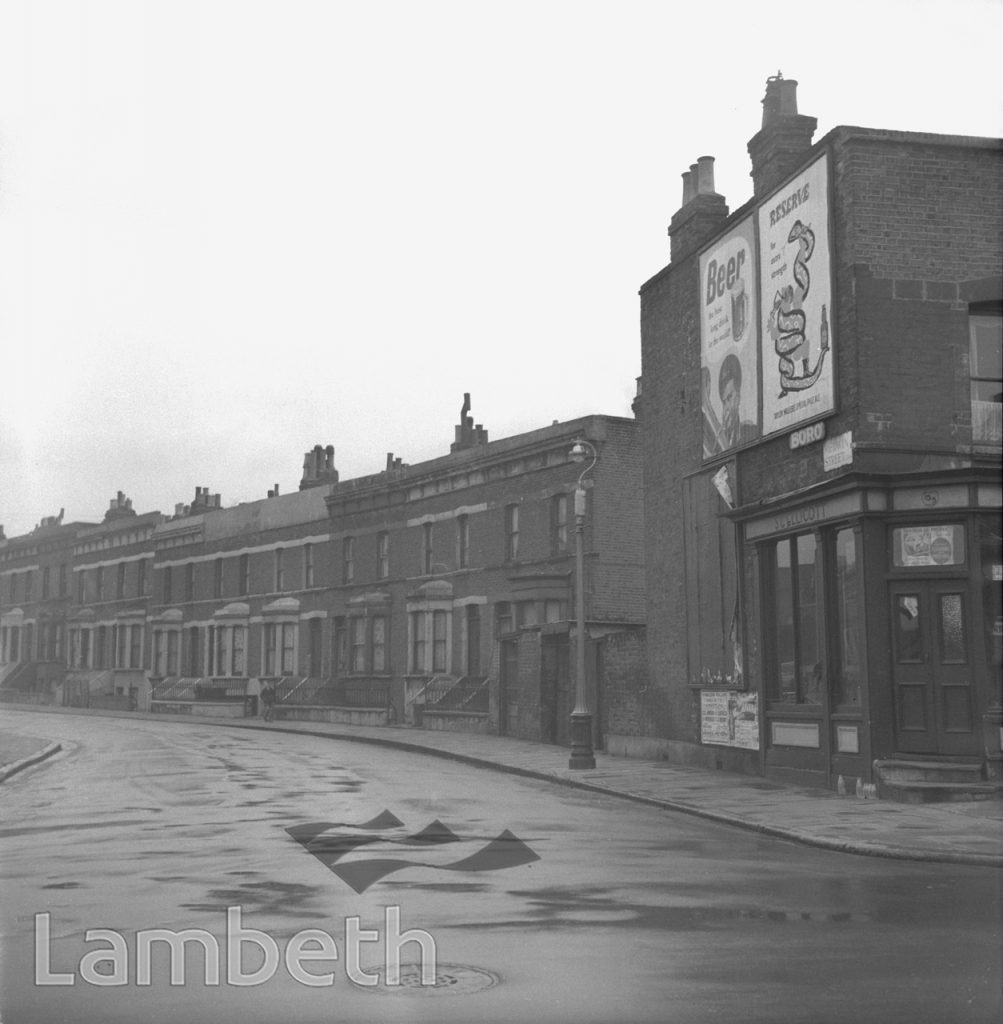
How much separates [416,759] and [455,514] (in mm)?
16390

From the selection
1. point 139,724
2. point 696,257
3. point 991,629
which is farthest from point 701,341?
point 139,724

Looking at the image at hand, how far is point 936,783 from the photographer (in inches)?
733

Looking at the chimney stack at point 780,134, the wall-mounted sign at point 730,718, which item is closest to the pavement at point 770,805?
the wall-mounted sign at point 730,718

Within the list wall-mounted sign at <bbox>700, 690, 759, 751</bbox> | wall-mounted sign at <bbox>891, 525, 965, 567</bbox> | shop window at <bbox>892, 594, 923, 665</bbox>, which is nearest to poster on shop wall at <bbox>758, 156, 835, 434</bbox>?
wall-mounted sign at <bbox>891, 525, 965, 567</bbox>

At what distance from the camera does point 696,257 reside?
26.5 m

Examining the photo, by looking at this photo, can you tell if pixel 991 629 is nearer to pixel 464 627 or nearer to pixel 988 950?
pixel 988 950

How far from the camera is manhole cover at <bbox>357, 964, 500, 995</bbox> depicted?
7.35 m

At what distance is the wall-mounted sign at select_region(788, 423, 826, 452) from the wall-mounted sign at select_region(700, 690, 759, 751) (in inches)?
179

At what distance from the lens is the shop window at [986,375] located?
2005cm

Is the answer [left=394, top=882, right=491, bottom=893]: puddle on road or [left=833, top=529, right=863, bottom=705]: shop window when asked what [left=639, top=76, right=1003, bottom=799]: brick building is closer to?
[left=833, top=529, right=863, bottom=705]: shop window

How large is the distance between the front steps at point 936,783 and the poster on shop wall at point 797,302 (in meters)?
5.47

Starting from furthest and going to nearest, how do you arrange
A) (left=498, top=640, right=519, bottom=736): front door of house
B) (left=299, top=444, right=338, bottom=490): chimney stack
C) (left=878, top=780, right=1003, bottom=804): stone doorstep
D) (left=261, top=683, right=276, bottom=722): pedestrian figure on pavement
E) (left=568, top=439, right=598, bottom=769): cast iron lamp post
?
1. (left=299, top=444, right=338, bottom=490): chimney stack
2. (left=261, top=683, right=276, bottom=722): pedestrian figure on pavement
3. (left=498, top=640, right=519, bottom=736): front door of house
4. (left=568, top=439, right=598, bottom=769): cast iron lamp post
5. (left=878, top=780, right=1003, bottom=804): stone doorstep

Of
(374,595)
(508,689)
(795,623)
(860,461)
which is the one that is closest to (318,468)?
(374,595)

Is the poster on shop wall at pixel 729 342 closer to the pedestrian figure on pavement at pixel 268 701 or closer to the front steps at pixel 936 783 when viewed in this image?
the front steps at pixel 936 783
